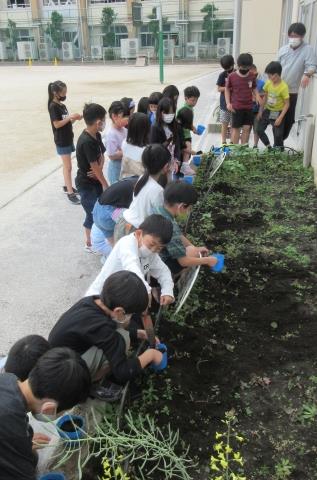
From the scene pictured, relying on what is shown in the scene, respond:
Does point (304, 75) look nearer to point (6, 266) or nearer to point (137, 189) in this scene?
point (137, 189)

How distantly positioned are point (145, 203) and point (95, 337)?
49.1 inches

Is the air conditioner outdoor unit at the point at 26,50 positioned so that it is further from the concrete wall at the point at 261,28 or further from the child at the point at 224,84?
the child at the point at 224,84

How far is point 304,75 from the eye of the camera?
6.44 meters

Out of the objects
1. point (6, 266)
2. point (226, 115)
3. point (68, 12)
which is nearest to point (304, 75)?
point (226, 115)

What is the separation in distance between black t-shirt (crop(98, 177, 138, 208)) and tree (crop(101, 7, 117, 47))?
43742 mm

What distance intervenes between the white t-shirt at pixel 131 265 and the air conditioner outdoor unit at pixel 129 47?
4288 centimetres

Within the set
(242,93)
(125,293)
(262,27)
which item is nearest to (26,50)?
(262,27)

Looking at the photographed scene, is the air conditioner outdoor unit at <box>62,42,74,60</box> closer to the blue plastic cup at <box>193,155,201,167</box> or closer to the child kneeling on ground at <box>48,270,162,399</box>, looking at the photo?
the blue plastic cup at <box>193,155,201,167</box>

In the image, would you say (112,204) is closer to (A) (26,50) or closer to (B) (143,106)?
(B) (143,106)

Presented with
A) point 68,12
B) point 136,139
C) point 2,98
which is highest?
point 68,12

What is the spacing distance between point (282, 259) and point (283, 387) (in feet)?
5.31

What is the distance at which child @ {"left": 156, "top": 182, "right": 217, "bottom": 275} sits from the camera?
297 centimetres

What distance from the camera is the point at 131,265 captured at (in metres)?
2.60

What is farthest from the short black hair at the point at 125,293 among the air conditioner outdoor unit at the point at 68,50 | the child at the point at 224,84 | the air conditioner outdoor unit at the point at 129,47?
the air conditioner outdoor unit at the point at 68,50
